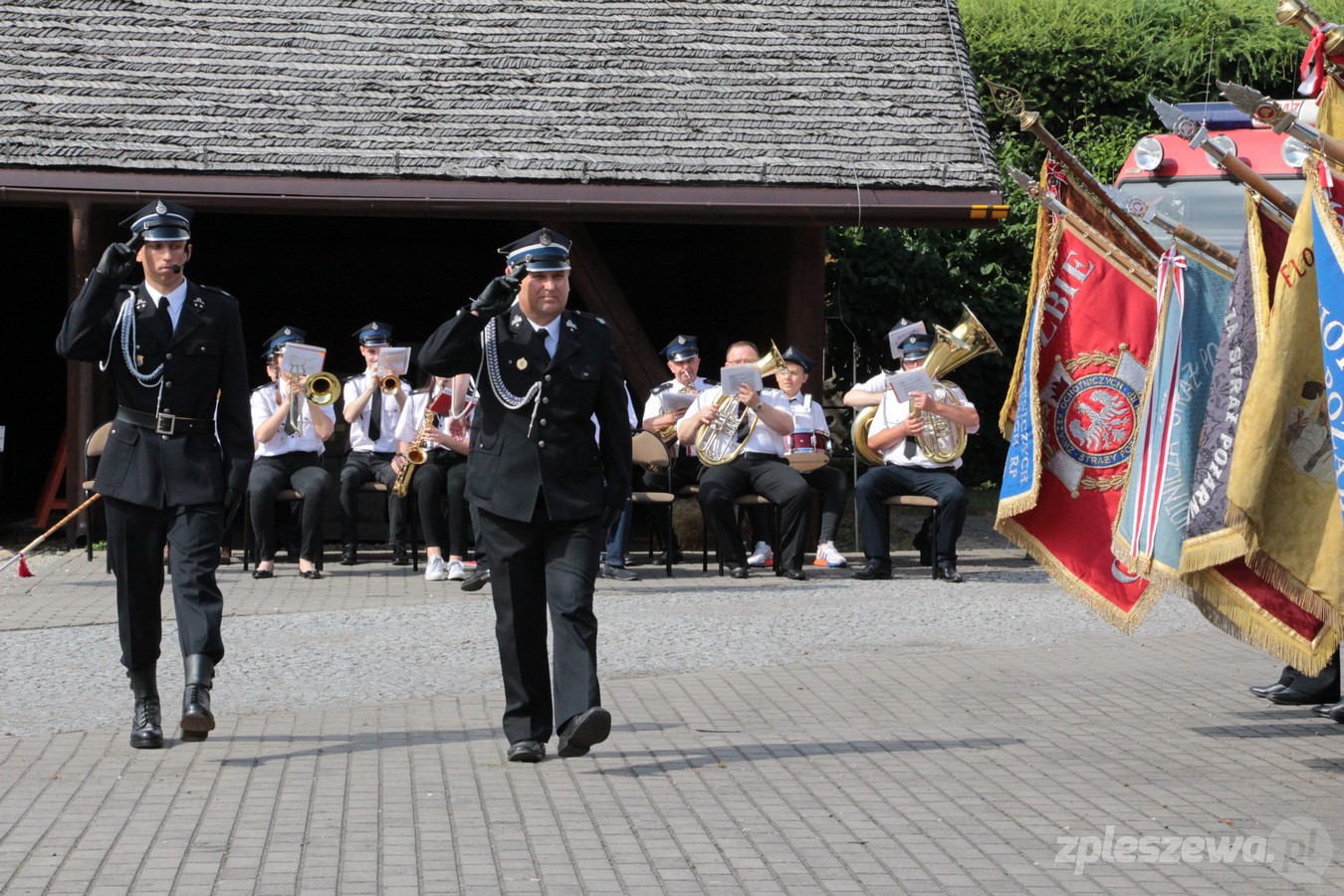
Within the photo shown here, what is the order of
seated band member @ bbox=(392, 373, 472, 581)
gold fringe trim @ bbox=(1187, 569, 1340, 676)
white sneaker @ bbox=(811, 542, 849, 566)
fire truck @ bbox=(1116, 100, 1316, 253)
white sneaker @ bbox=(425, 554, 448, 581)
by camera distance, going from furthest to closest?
fire truck @ bbox=(1116, 100, 1316, 253) → white sneaker @ bbox=(811, 542, 849, 566) → seated band member @ bbox=(392, 373, 472, 581) → white sneaker @ bbox=(425, 554, 448, 581) → gold fringe trim @ bbox=(1187, 569, 1340, 676)

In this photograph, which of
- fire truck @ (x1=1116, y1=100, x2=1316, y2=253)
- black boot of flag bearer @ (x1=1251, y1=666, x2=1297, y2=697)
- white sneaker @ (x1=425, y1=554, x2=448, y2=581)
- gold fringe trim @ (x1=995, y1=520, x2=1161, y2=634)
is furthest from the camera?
fire truck @ (x1=1116, y1=100, x2=1316, y2=253)

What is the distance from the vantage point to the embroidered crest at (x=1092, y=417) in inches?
318

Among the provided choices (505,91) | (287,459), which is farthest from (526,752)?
(505,91)

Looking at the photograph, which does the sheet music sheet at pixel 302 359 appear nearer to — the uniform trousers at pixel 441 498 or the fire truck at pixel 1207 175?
the uniform trousers at pixel 441 498

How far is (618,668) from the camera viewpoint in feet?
29.0

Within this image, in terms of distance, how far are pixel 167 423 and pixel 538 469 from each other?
1.51 meters

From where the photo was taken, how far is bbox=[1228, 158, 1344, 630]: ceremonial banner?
6406 millimetres

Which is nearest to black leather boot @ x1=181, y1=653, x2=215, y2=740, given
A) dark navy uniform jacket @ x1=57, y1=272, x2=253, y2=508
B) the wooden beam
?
dark navy uniform jacket @ x1=57, y1=272, x2=253, y2=508

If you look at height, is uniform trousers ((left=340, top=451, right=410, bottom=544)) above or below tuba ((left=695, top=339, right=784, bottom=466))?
below

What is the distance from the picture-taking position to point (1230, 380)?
6.83 m

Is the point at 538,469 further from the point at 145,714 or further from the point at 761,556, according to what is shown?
the point at 761,556

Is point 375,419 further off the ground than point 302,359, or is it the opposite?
point 302,359

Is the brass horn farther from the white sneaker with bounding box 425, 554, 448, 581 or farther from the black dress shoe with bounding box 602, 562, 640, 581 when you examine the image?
the black dress shoe with bounding box 602, 562, 640, 581

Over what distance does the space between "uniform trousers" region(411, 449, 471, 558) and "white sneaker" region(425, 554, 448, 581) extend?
95 millimetres
